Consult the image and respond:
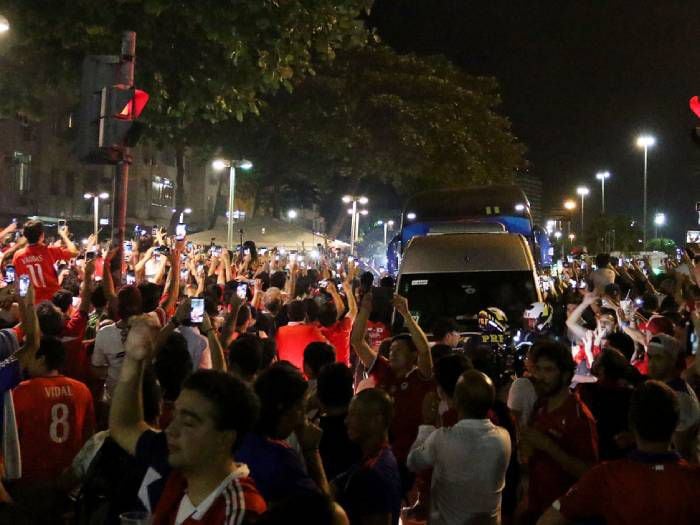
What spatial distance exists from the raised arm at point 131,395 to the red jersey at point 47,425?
56.0 inches

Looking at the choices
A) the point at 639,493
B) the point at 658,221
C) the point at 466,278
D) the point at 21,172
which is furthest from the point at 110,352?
the point at 658,221

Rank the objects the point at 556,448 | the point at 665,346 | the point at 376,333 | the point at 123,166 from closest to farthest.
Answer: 1. the point at 556,448
2. the point at 665,346
3. the point at 123,166
4. the point at 376,333

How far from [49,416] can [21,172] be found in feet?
135

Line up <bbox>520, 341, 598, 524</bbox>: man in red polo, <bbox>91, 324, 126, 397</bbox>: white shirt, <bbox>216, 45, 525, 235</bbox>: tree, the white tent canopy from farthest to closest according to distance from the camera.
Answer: <bbox>216, 45, 525, 235</bbox>: tree < the white tent canopy < <bbox>91, 324, 126, 397</bbox>: white shirt < <bbox>520, 341, 598, 524</bbox>: man in red polo

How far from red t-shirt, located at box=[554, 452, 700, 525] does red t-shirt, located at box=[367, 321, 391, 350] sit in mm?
6492

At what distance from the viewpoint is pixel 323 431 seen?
439cm

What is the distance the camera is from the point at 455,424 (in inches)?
182

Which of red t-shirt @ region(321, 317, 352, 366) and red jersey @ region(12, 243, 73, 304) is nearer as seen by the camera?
red t-shirt @ region(321, 317, 352, 366)

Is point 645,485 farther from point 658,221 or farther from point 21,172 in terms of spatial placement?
point 658,221

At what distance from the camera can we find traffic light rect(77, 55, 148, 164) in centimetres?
823

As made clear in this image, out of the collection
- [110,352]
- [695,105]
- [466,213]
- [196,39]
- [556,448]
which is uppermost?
[196,39]

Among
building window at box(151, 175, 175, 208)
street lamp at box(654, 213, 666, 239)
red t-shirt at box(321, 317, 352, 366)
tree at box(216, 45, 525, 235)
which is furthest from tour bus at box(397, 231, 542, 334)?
street lamp at box(654, 213, 666, 239)

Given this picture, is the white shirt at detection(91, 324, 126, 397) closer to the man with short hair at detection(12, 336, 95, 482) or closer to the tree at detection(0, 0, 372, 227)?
the man with short hair at detection(12, 336, 95, 482)

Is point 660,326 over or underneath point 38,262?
underneath
